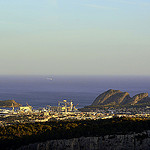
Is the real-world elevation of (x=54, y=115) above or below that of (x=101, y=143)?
below

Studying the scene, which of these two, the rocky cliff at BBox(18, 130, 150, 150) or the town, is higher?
the rocky cliff at BBox(18, 130, 150, 150)

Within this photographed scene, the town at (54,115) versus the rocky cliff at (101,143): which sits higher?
the rocky cliff at (101,143)

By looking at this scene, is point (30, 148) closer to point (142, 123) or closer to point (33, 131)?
point (33, 131)

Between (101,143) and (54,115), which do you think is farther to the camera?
(54,115)

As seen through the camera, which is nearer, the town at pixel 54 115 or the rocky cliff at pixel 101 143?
the rocky cliff at pixel 101 143

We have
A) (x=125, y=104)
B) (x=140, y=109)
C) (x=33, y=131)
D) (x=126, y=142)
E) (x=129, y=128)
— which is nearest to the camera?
(x=126, y=142)

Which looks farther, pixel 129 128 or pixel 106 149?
pixel 129 128

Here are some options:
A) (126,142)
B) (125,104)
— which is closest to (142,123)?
(126,142)

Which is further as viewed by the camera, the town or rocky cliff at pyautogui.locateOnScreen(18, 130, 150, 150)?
the town
